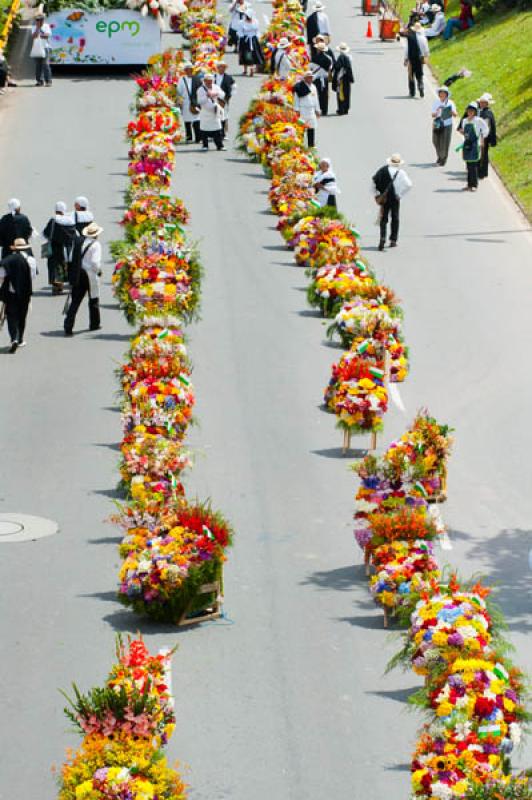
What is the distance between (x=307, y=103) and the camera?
34750mm

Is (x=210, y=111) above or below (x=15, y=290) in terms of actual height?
above

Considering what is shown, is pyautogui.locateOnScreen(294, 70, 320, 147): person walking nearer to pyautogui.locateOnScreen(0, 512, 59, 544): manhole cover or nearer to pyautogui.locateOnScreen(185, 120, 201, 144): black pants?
pyautogui.locateOnScreen(185, 120, 201, 144): black pants

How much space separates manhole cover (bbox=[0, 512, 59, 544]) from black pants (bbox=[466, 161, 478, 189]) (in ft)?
54.6

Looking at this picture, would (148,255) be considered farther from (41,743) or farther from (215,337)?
(41,743)

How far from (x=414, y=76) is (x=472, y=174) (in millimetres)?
7935

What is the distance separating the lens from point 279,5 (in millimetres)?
45094

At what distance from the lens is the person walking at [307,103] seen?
114 feet

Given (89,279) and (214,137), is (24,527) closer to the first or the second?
(89,279)

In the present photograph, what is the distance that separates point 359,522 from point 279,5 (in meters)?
30.6

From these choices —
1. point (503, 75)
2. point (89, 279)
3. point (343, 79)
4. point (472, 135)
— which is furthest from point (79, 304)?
point (503, 75)

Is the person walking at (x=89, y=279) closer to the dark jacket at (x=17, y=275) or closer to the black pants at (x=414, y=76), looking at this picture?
the dark jacket at (x=17, y=275)

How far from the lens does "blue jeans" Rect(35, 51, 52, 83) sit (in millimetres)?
39875

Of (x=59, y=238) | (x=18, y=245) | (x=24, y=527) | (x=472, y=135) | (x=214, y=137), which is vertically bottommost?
(x=24, y=527)

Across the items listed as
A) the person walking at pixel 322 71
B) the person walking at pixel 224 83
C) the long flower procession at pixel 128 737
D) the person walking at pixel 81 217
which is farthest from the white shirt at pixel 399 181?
the long flower procession at pixel 128 737
